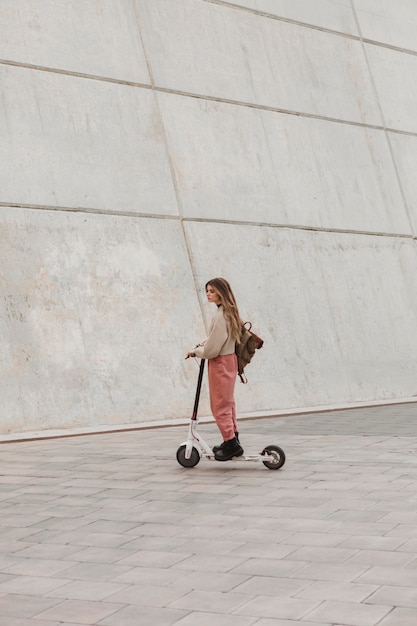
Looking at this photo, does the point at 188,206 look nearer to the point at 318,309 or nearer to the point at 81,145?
the point at 81,145

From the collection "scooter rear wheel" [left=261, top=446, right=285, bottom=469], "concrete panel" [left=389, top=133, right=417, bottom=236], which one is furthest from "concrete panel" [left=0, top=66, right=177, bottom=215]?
"concrete panel" [left=389, top=133, right=417, bottom=236]

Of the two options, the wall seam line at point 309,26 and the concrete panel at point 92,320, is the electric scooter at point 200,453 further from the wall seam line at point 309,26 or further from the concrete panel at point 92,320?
the wall seam line at point 309,26

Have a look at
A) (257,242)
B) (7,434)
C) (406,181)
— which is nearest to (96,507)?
(7,434)

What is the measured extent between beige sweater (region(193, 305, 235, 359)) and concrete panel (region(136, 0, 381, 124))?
7.03 meters

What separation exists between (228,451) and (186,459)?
0.38 m

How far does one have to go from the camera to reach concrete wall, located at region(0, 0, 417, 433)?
11742 mm

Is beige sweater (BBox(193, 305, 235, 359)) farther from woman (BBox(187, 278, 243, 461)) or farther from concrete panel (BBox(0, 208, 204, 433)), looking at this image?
concrete panel (BBox(0, 208, 204, 433))

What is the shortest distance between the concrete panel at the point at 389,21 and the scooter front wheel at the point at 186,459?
1300 centimetres

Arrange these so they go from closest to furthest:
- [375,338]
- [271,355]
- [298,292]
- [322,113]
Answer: [271,355]
[298,292]
[375,338]
[322,113]

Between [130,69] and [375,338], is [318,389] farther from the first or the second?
[130,69]

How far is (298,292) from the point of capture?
578 inches

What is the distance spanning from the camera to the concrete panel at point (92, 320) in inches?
439

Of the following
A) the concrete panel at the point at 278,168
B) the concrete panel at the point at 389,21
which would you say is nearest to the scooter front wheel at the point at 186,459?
the concrete panel at the point at 278,168

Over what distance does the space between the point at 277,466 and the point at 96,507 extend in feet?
6.17
